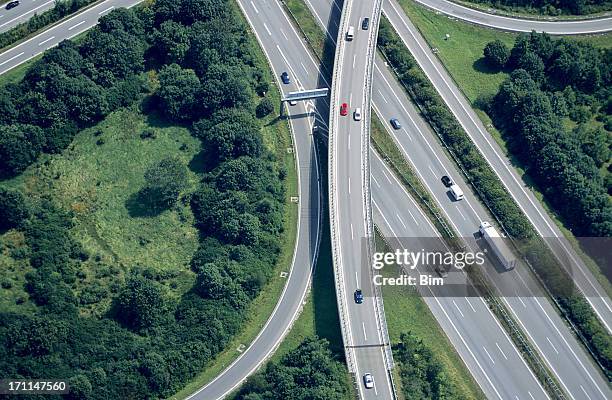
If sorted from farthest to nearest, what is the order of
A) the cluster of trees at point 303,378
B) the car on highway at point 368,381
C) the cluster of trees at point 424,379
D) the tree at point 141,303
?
the tree at point 141,303
the cluster of trees at point 424,379
the car on highway at point 368,381
the cluster of trees at point 303,378

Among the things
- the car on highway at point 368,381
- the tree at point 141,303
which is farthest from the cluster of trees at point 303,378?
the tree at point 141,303

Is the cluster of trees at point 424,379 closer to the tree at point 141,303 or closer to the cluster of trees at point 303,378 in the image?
the cluster of trees at point 303,378

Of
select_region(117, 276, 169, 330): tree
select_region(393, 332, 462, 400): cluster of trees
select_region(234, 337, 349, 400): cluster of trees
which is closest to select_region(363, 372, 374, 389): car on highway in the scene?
select_region(234, 337, 349, 400): cluster of trees

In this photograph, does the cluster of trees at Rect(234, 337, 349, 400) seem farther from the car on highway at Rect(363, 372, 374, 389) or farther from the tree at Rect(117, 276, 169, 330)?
the tree at Rect(117, 276, 169, 330)

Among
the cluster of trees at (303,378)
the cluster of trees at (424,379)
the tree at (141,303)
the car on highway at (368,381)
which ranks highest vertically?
the tree at (141,303)

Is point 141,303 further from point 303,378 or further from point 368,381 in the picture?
point 368,381

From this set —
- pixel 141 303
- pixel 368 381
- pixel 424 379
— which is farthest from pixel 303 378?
pixel 141 303

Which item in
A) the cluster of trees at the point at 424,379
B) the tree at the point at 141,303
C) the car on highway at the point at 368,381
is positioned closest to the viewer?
the car on highway at the point at 368,381
